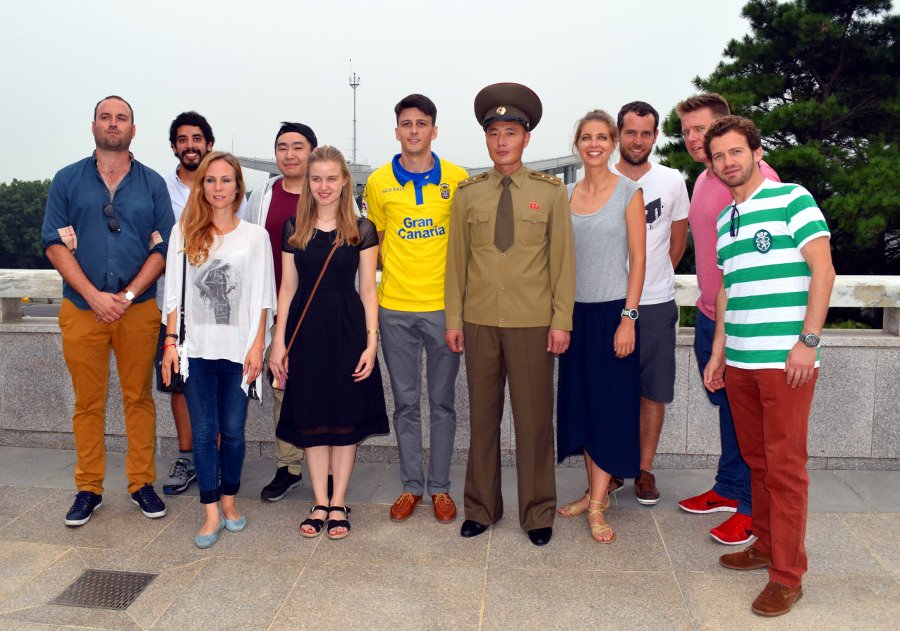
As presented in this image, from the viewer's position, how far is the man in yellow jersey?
400cm

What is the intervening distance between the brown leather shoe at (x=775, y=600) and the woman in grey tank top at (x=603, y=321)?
33.2 inches

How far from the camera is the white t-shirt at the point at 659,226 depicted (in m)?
4.16

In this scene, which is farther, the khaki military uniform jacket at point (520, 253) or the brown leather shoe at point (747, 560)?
the khaki military uniform jacket at point (520, 253)

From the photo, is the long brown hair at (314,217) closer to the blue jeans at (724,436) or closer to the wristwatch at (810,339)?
the blue jeans at (724,436)

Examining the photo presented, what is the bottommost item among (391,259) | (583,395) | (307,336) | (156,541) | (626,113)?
(156,541)

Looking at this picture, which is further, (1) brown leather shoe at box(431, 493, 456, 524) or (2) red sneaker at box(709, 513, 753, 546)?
(1) brown leather shoe at box(431, 493, 456, 524)

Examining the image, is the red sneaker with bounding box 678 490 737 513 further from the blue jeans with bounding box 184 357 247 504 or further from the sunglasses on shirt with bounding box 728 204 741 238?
the blue jeans with bounding box 184 357 247 504

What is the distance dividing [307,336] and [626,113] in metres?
2.13

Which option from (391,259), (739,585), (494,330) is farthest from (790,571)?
(391,259)

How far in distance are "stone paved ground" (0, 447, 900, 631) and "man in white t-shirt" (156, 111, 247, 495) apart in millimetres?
263

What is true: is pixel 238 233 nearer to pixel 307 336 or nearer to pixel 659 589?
pixel 307 336

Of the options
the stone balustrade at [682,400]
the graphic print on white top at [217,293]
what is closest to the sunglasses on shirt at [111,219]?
the graphic print on white top at [217,293]

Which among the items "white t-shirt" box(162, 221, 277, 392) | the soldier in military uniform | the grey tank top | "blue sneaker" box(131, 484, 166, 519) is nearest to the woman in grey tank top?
the grey tank top

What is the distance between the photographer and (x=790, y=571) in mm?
3256
